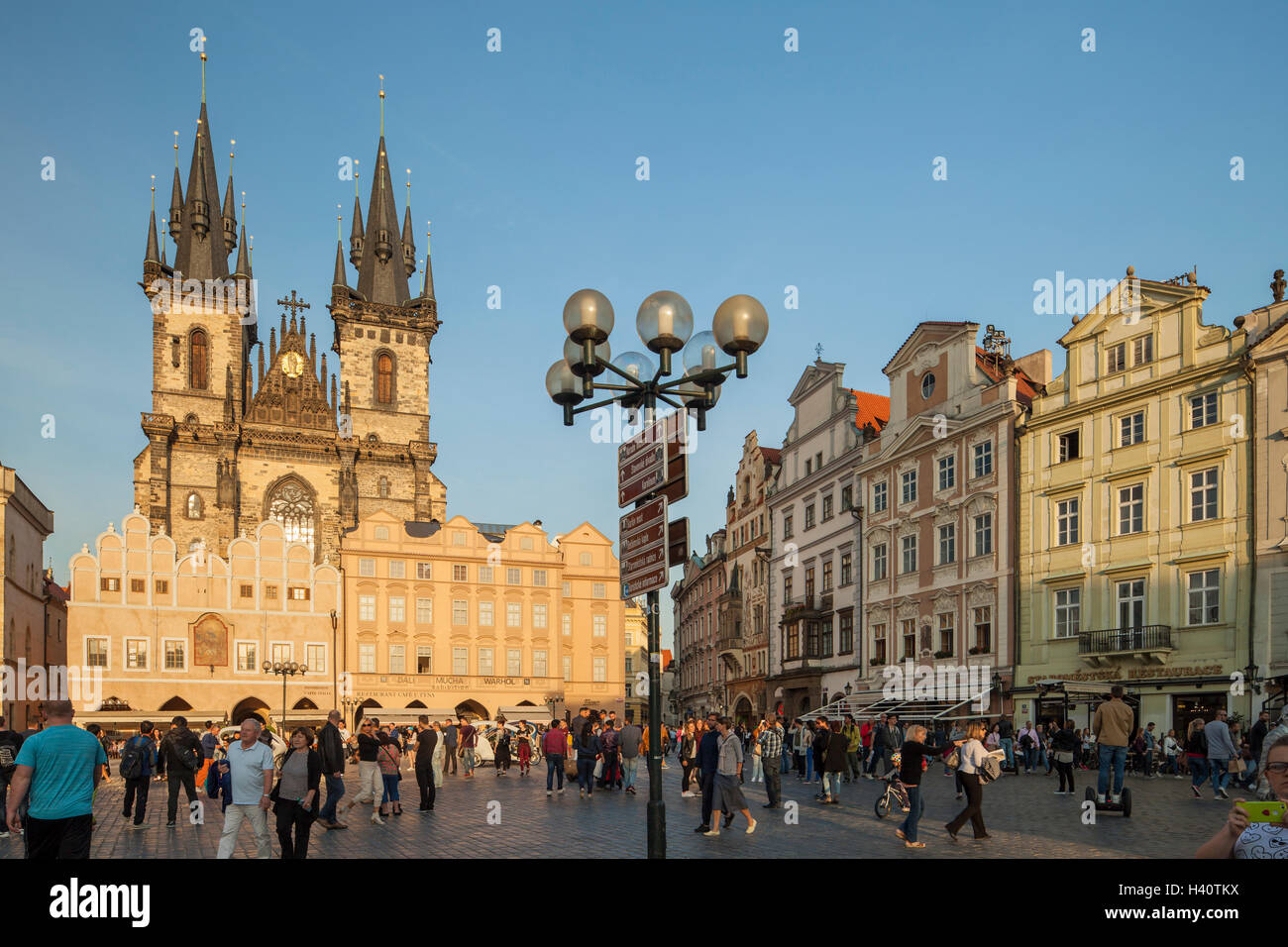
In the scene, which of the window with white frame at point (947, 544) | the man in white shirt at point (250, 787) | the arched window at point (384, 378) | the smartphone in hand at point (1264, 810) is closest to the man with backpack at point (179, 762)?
the man in white shirt at point (250, 787)

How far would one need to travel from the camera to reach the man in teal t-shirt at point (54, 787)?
889cm

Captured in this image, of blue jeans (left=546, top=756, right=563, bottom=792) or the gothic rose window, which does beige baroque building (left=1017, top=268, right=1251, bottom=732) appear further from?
the gothic rose window

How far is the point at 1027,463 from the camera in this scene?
40781mm

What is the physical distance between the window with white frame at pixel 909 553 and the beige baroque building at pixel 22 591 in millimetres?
35444

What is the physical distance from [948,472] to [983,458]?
2190mm

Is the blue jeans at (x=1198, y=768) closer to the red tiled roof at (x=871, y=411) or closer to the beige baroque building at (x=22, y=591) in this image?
the red tiled roof at (x=871, y=411)

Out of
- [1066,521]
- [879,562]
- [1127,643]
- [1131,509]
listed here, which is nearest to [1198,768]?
[1127,643]

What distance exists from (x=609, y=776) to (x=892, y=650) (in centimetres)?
2220

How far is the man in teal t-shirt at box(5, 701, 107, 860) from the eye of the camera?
8891mm

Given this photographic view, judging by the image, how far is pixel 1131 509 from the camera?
121 feet

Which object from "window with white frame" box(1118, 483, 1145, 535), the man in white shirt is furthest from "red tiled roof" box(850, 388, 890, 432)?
the man in white shirt

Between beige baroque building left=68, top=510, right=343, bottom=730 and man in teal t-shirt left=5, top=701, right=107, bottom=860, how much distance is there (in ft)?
174

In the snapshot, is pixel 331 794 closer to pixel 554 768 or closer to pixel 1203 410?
pixel 554 768
